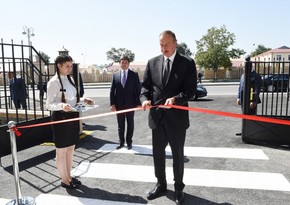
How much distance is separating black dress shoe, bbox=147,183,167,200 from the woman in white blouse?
1.15 metres

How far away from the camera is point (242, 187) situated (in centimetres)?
391

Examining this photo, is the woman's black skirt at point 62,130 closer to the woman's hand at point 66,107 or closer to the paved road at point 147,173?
the woman's hand at point 66,107

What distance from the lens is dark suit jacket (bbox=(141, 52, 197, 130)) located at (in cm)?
343

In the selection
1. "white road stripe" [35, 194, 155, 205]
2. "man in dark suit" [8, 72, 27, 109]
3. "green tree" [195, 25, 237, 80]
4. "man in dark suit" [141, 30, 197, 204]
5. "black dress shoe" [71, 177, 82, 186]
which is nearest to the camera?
"man in dark suit" [141, 30, 197, 204]

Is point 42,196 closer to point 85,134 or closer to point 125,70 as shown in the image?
point 125,70

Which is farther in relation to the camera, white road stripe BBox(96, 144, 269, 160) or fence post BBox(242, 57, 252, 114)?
fence post BBox(242, 57, 252, 114)

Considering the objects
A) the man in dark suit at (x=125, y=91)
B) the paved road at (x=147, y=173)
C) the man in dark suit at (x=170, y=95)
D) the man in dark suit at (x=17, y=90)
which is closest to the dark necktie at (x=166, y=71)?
the man in dark suit at (x=170, y=95)

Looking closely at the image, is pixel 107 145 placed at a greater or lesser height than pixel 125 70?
lesser

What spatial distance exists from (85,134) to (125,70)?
8.20ft

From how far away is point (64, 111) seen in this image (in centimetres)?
384

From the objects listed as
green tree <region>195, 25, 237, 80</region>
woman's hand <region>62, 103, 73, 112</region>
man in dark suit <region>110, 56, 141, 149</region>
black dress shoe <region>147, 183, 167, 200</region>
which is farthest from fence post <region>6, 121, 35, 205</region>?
green tree <region>195, 25, 237, 80</region>

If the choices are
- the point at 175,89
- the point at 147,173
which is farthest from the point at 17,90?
the point at 175,89

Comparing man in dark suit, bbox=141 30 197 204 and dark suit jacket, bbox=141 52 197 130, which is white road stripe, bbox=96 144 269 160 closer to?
man in dark suit, bbox=141 30 197 204

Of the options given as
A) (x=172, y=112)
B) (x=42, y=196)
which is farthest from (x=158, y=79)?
(x=42, y=196)
